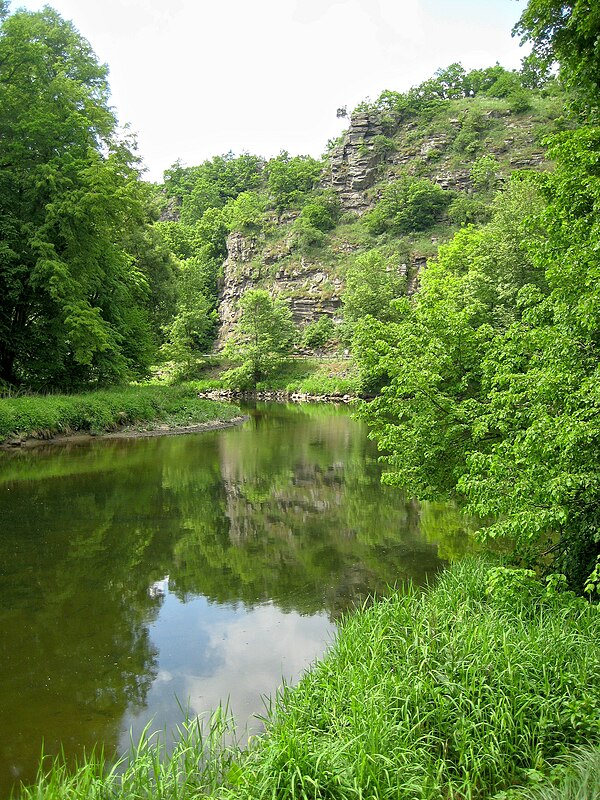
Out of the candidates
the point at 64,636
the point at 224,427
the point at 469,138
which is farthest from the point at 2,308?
the point at 469,138

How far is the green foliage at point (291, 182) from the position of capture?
77.1 m

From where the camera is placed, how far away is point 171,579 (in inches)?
355

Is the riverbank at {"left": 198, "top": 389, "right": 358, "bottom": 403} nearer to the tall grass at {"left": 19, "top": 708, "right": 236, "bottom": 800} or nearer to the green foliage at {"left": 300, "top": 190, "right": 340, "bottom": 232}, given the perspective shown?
the green foliage at {"left": 300, "top": 190, "right": 340, "bottom": 232}

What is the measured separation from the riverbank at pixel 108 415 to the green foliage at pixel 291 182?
172 ft

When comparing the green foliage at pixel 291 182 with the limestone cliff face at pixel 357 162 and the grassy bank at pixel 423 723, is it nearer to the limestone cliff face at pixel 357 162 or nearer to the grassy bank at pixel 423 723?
the limestone cliff face at pixel 357 162

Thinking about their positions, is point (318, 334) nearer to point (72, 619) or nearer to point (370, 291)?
point (370, 291)

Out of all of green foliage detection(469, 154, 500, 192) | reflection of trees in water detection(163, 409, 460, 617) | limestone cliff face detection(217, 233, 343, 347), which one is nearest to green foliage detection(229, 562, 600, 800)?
reflection of trees in water detection(163, 409, 460, 617)

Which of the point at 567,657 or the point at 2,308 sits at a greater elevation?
the point at 2,308

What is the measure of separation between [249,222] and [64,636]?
72.7m

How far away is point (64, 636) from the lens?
690 cm

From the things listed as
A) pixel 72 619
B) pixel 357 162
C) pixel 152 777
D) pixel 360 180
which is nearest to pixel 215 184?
pixel 357 162

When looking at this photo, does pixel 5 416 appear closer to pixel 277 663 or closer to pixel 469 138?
pixel 277 663

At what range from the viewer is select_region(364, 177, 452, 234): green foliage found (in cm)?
6200

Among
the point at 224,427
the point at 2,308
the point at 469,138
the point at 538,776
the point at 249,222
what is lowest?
the point at 224,427
